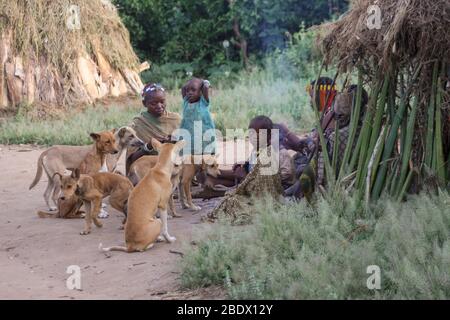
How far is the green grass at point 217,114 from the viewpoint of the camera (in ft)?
45.5

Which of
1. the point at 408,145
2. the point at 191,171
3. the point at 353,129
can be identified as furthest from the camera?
the point at 191,171

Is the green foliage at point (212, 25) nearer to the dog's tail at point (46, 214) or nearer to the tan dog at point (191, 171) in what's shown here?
the tan dog at point (191, 171)

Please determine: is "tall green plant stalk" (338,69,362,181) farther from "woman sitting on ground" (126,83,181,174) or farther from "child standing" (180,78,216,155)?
"woman sitting on ground" (126,83,181,174)

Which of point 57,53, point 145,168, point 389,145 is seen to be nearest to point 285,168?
point 145,168

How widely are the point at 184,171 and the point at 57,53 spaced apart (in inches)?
315

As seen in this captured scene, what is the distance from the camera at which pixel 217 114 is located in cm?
1462

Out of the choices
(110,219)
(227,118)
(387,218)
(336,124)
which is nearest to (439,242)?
(387,218)

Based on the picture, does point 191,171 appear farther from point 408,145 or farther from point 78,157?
point 408,145

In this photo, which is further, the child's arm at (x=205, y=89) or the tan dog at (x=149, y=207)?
the child's arm at (x=205, y=89)

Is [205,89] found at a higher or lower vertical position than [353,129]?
higher

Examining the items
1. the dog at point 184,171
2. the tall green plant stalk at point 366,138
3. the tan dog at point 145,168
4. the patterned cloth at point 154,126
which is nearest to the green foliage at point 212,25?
the patterned cloth at point 154,126

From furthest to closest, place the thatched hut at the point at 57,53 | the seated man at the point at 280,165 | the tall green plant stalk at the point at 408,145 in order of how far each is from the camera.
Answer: the thatched hut at the point at 57,53, the seated man at the point at 280,165, the tall green plant stalk at the point at 408,145

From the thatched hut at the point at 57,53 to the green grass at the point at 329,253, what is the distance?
9.41 metres

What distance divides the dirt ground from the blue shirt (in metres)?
0.56
